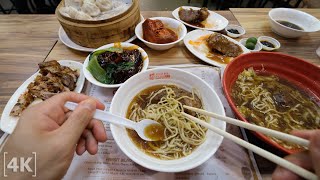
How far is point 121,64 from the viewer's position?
5.17ft

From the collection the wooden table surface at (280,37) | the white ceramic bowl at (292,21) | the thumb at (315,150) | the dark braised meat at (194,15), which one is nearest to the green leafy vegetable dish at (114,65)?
the dark braised meat at (194,15)

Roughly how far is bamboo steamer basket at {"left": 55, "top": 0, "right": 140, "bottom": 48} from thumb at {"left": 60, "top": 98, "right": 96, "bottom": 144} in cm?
99

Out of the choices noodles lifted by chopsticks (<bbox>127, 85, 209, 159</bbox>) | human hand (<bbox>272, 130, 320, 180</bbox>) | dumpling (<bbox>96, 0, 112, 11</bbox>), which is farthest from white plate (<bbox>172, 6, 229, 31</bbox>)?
human hand (<bbox>272, 130, 320, 180</bbox>)

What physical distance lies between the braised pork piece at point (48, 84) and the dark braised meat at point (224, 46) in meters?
1.25

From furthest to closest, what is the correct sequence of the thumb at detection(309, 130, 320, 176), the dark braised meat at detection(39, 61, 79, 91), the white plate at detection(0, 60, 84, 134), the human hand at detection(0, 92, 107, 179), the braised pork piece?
1. the dark braised meat at detection(39, 61, 79, 91)
2. the braised pork piece
3. the white plate at detection(0, 60, 84, 134)
4. the human hand at detection(0, 92, 107, 179)
5. the thumb at detection(309, 130, 320, 176)

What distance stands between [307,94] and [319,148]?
0.88 meters

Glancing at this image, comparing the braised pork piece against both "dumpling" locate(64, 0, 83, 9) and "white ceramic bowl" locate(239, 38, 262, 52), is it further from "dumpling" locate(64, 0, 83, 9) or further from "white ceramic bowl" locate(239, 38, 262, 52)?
"white ceramic bowl" locate(239, 38, 262, 52)

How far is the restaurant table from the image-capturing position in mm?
1665

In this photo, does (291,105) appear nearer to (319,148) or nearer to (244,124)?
(244,124)

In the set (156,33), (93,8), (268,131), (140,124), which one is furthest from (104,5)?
(268,131)

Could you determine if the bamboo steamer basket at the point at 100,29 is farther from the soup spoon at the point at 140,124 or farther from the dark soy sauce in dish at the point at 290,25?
the dark soy sauce in dish at the point at 290,25

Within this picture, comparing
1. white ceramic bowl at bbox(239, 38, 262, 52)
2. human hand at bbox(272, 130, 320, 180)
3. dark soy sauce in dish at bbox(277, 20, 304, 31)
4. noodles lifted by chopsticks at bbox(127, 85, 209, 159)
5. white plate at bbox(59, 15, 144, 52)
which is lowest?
white plate at bbox(59, 15, 144, 52)

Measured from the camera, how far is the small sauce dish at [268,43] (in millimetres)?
1934

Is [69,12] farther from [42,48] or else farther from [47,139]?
[47,139]
